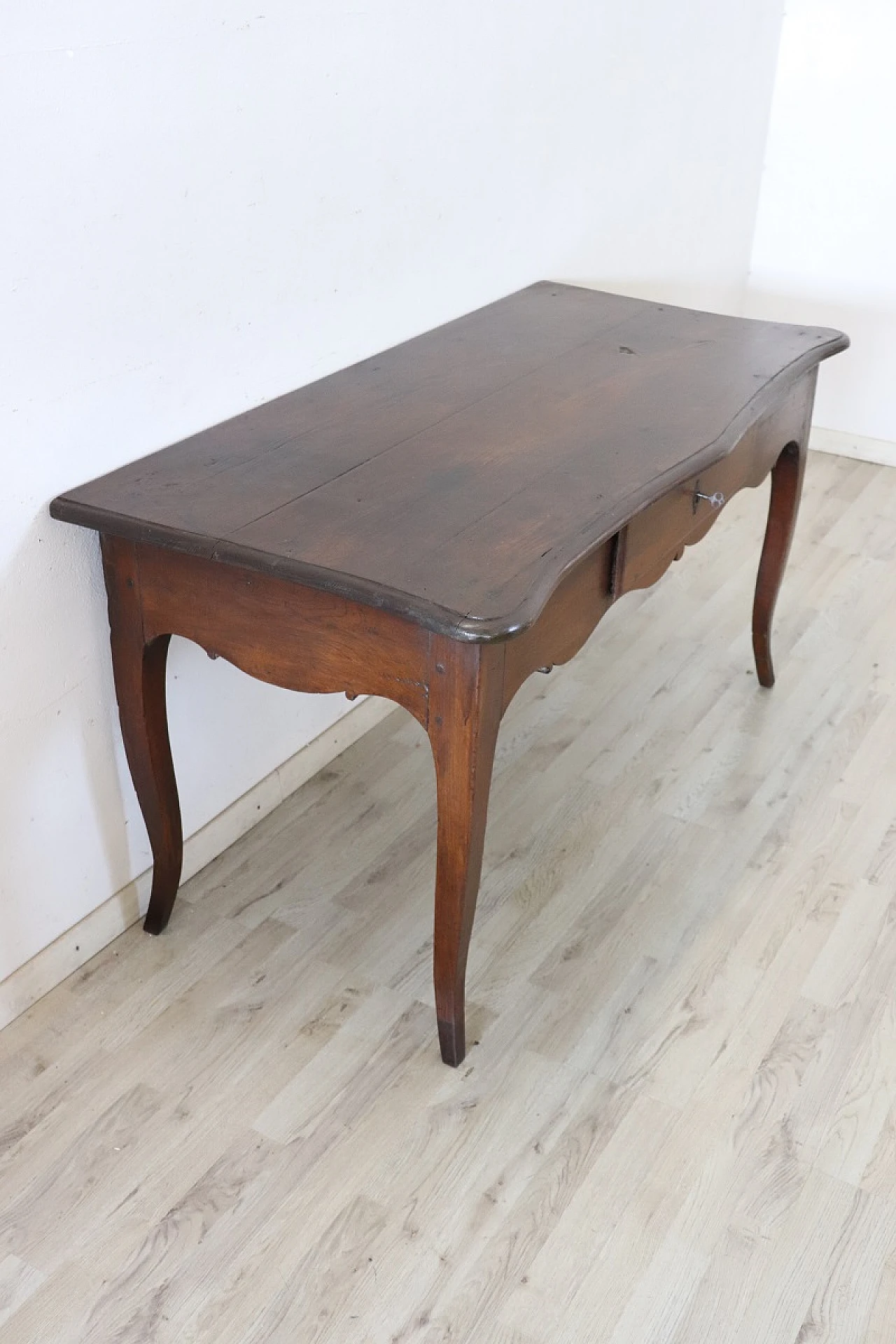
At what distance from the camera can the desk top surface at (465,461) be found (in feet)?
4.86

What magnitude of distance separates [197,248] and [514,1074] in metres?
1.18

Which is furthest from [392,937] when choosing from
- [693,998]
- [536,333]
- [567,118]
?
[567,118]

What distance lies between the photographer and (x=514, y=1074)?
1761mm

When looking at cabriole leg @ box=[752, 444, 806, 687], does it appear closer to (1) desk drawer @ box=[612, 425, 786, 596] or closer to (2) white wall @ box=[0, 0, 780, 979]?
(1) desk drawer @ box=[612, 425, 786, 596]

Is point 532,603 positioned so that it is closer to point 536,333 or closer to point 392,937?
point 392,937

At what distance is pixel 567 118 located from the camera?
102 inches

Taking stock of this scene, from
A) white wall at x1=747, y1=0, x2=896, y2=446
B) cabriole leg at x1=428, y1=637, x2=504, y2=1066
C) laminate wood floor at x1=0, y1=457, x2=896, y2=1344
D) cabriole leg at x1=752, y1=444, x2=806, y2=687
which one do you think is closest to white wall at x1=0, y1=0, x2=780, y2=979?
laminate wood floor at x1=0, y1=457, x2=896, y2=1344

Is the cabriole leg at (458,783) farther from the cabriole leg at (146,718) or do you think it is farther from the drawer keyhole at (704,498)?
the drawer keyhole at (704,498)

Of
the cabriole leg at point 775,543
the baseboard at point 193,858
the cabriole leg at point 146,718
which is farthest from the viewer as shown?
the cabriole leg at point 775,543

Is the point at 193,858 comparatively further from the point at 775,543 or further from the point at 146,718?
the point at 775,543

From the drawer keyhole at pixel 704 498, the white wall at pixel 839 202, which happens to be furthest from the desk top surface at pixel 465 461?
the white wall at pixel 839 202

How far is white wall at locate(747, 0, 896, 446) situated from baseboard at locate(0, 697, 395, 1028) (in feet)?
6.34

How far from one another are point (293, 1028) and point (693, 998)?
0.57 meters

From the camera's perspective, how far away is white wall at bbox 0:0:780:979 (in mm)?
1532
